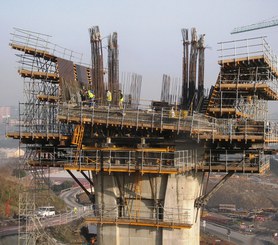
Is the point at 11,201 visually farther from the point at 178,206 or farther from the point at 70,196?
the point at 178,206

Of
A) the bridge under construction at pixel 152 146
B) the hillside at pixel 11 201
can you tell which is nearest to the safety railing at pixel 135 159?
the bridge under construction at pixel 152 146

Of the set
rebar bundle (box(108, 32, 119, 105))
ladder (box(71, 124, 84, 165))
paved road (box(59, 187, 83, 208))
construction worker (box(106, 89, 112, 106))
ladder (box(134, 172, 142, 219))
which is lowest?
paved road (box(59, 187, 83, 208))

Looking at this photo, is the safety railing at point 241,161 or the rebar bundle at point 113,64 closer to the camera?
the safety railing at point 241,161

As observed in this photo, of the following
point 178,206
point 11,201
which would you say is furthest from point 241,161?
point 11,201

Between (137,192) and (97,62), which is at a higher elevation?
(97,62)

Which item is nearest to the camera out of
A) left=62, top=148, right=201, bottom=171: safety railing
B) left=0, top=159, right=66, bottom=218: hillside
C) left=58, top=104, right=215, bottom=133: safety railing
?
left=58, top=104, right=215, bottom=133: safety railing

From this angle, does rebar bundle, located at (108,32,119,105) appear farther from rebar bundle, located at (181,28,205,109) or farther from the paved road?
the paved road

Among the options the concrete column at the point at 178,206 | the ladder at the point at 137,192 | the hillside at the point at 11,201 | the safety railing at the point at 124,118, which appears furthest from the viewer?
the hillside at the point at 11,201

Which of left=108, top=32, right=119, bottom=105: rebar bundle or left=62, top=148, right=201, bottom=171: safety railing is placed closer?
left=62, top=148, right=201, bottom=171: safety railing

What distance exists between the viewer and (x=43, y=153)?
20.6 meters

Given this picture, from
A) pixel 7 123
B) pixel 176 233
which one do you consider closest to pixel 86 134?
pixel 7 123

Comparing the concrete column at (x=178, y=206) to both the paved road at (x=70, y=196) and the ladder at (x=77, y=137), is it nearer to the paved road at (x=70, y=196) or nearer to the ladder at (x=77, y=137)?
the ladder at (x=77, y=137)

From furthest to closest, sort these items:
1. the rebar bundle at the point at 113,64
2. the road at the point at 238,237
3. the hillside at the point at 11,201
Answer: the hillside at the point at 11,201 < the road at the point at 238,237 < the rebar bundle at the point at 113,64

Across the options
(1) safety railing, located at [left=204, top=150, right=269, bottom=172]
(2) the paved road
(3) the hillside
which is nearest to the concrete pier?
(1) safety railing, located at [left=204, top=150, right=269, bottom=172]
